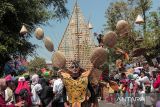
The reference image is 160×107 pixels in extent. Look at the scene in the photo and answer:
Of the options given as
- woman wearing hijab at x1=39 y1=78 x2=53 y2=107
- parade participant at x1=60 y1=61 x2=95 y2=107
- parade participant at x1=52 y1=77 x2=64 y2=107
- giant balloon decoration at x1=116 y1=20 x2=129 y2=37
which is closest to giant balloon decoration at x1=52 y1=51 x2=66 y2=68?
parade participant at x1=60 y1=61 x2=95 y2=107

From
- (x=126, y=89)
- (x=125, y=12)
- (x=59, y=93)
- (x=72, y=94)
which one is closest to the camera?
(x=72, y=94)

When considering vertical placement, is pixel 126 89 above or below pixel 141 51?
below

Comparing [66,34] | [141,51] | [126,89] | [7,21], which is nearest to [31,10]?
[7,21]

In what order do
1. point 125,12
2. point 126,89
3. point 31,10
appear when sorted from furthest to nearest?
point 125,12, point 31,10, point 126,89

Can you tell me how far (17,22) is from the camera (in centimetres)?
2441

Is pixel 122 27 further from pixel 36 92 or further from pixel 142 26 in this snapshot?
pixel 142 26

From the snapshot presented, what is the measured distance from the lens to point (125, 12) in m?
41.6

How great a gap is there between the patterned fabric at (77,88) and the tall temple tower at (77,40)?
0.85m

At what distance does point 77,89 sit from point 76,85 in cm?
9

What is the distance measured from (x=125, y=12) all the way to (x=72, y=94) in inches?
1242

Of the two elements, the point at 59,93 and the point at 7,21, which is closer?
the point at 59,93

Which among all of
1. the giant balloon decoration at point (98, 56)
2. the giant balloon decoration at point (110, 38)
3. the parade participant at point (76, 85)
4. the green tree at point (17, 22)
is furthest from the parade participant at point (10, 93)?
the green tree at point (17, 22)

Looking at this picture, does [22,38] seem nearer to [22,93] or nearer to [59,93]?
[59,93]

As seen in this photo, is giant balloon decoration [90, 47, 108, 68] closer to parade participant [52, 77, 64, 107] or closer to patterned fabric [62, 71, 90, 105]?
patterned fabric [62, 71, 90, 105]
